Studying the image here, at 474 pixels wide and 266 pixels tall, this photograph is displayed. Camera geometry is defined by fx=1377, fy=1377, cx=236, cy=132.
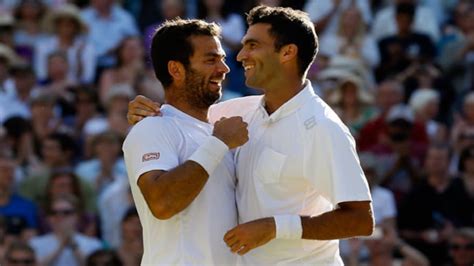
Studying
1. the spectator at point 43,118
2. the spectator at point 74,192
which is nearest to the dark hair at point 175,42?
the spectator at point 74,192

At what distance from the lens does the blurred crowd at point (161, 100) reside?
37.2 ft

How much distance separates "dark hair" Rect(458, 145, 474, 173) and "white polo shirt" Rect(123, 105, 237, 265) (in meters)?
5.52

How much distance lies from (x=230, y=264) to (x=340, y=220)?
0.62 m

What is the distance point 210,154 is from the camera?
6.35 metres

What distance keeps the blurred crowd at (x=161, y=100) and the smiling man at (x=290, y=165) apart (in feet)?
14.6

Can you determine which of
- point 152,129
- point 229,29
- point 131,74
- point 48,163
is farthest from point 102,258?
point 152,129

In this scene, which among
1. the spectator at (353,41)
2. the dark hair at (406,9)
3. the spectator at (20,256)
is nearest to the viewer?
the spectator at (20,256)

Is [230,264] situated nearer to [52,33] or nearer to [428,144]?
[428,144]

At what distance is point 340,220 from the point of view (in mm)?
6371

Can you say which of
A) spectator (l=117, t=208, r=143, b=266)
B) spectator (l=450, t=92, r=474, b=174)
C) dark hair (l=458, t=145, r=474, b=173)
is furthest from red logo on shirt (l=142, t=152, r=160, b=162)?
spectator (l=450, t=92, r=474, b=174)

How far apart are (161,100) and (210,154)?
6.82 meters

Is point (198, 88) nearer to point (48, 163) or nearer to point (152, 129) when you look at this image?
point (152, 129)

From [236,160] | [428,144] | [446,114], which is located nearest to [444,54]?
[446,114]

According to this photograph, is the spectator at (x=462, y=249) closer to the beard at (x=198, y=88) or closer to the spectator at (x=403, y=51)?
the spectator at (x=403, y=51)
